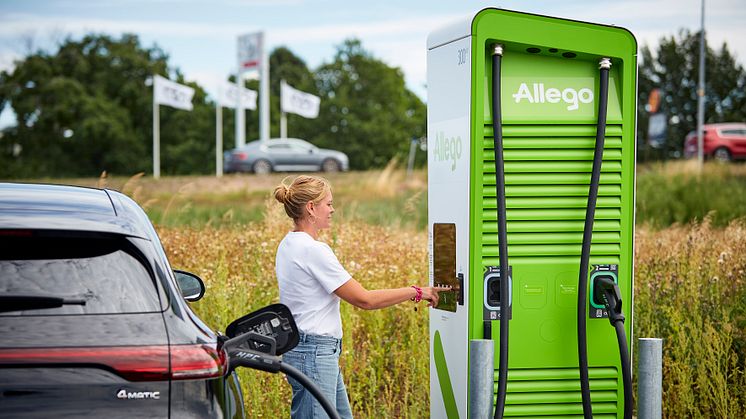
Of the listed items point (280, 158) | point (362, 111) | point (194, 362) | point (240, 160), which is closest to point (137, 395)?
point (194, 362)

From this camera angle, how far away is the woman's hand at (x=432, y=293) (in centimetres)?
487

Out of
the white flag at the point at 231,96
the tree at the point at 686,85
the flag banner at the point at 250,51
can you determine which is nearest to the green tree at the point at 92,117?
the white flag at the point at 231,96

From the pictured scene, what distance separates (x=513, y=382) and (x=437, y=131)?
1370mm

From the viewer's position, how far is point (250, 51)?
42.7 metres

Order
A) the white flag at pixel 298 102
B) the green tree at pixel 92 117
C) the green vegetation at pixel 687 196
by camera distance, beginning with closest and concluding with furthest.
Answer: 1. the green vegetation at pixel 687 196
2. the white flag at pixel 298 102
3. the green tree at pixel 92 117

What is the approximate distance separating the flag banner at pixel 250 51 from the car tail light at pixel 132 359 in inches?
1561

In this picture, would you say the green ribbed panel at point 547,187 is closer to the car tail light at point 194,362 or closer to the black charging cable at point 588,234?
the black charging cable at point 588,234

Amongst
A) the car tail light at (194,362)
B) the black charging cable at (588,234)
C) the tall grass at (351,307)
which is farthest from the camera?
the tall grass at (351,307)

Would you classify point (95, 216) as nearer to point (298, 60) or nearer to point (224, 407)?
point (224, 407)

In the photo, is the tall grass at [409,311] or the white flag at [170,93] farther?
the white flag at [170,93]

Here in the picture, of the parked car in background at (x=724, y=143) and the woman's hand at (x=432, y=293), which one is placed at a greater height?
the parked car in background at (x=724, y=143)

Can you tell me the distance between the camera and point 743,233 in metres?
9.10

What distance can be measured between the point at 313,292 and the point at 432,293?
2.40ft

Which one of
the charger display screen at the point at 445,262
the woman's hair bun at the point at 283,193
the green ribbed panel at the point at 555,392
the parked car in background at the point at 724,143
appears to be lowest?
the green ribbed panel at the point at 555,392
